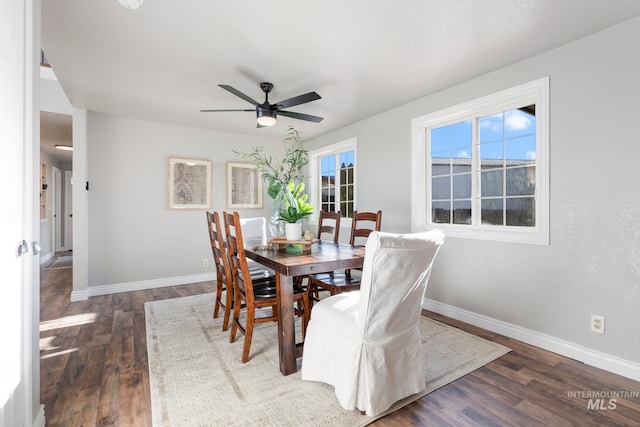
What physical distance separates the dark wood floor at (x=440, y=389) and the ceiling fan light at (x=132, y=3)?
2.36m

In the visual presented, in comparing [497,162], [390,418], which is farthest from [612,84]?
[390,418]

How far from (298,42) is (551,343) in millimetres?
3056

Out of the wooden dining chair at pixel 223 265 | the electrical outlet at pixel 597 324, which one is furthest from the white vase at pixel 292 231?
the electrical outlet at pixel 597 324

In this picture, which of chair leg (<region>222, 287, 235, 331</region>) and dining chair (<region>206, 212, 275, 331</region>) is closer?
dining chair (<region>206, 212, 275, 331</region>)

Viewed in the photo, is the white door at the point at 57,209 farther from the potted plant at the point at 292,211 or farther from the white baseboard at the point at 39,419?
the potted plant at the point at 292,211

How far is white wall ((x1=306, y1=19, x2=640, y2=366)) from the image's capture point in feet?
6.54

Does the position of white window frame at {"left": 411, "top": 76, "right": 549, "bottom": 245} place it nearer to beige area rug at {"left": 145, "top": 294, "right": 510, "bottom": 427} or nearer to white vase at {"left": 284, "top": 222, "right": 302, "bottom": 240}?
beige area rug at {"left": 145, "top": 294, "right": 510, "bottom": 427}

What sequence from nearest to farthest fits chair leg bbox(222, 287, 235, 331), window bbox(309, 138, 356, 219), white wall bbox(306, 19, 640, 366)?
1. white wall bbox(306, 19, 640, 366)
2. chair leg bbox(222, 287, 235, 331)
3. window bbox(309, 138, 356, 219)

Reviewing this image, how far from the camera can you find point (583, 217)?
2.19 m

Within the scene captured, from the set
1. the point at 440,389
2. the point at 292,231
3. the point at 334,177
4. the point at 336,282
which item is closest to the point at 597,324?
the point at 440,389

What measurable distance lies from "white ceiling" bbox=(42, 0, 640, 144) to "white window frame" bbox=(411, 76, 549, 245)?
0.27 m

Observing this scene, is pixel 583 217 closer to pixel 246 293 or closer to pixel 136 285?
pixel 246 293

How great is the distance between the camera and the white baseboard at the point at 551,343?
200 centimetres

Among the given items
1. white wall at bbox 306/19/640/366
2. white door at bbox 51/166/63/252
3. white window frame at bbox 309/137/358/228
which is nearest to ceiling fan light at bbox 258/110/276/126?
white window frame at bbox 309/137/358/228
